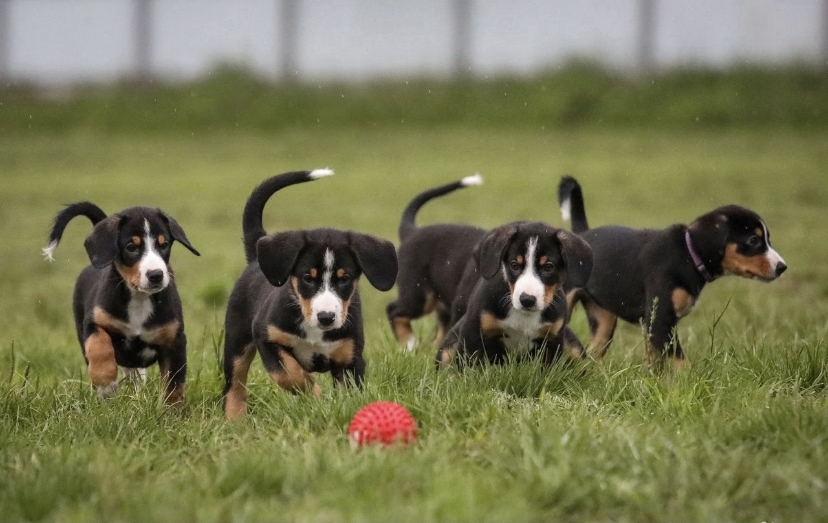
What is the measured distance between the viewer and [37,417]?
14.7 ft

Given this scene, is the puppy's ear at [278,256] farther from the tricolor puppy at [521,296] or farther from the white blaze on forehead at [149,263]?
the tricolor puppy at [521,296]

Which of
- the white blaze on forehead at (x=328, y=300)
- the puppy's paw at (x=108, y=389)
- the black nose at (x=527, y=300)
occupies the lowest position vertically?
the puppy's paw at (x=108, y=389)

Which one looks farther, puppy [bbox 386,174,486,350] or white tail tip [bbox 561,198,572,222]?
white tail tip [bbox 561,198,572,222]

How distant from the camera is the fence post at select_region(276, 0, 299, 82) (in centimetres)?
1970

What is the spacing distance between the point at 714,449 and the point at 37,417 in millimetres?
2546

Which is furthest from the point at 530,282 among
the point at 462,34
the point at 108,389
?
the point at 462,34

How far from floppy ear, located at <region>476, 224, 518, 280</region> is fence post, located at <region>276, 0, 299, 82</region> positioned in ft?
50.3

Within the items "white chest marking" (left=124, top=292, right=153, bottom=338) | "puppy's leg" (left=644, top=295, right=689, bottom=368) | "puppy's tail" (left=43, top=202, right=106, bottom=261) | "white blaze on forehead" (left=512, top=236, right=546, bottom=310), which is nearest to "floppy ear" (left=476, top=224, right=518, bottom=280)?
"white blaze on forehead" (left=512, top=236, right=546, bottom=310)

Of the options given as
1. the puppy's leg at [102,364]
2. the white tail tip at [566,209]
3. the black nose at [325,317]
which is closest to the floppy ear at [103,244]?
the puppy's leg at [102,364]

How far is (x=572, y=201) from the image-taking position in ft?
21.9

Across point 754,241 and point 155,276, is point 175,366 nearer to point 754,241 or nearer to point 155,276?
point 155,276

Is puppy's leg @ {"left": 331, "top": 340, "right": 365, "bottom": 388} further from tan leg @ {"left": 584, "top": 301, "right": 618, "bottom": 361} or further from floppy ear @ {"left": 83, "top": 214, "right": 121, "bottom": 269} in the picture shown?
tan leg @ {"left": 584, "top": 301, "right": 618, "bottom": 361}

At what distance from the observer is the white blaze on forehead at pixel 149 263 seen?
15.6 feet

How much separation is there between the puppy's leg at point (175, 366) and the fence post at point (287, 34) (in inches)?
603
